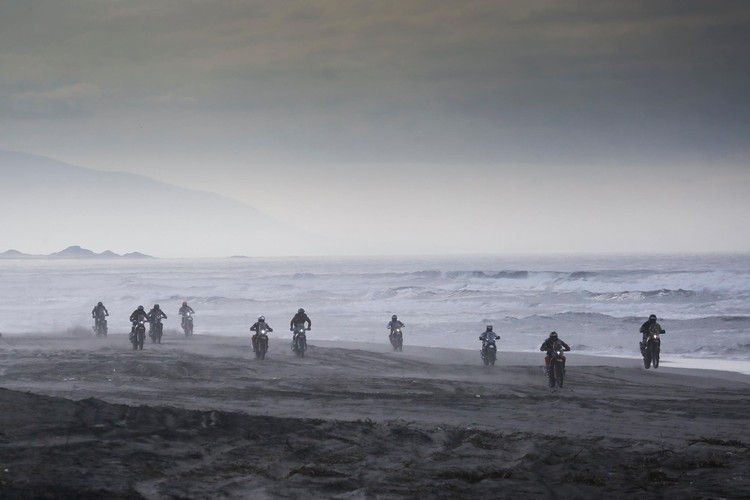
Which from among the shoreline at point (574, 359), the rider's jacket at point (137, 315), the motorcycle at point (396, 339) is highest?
the rider's jacket at point (137, 315)

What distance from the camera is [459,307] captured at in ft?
225

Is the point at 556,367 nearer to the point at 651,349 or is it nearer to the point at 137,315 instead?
the point at 651,349

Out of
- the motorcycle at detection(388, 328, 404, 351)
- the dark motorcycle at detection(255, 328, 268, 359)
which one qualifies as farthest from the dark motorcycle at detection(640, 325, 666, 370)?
the dark motorcycle at detection(255, 328, 268, 359)

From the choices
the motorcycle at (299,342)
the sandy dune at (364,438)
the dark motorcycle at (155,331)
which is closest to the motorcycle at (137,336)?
the dark motorcycle at (155,331)

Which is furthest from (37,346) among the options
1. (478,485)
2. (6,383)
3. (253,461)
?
(478,485)

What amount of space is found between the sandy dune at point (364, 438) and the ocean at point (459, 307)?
649 inches

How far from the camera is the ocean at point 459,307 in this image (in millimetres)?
44250

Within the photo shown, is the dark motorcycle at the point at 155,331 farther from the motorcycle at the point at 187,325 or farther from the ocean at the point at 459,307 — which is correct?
the ocean at the point at 459,307

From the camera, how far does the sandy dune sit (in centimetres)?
1073

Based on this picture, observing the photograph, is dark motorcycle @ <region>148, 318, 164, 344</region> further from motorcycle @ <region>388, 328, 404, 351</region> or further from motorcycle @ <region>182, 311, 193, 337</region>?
motorcycle @ <region>388, 328, 404, 351</region>

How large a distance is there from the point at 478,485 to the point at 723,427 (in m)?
6.84

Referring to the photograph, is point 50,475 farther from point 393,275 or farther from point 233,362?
point 393,275

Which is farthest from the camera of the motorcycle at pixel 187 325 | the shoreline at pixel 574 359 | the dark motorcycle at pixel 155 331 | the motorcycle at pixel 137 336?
the motorcycle at pixel 187 325

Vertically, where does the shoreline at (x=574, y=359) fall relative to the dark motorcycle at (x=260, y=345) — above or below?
below
